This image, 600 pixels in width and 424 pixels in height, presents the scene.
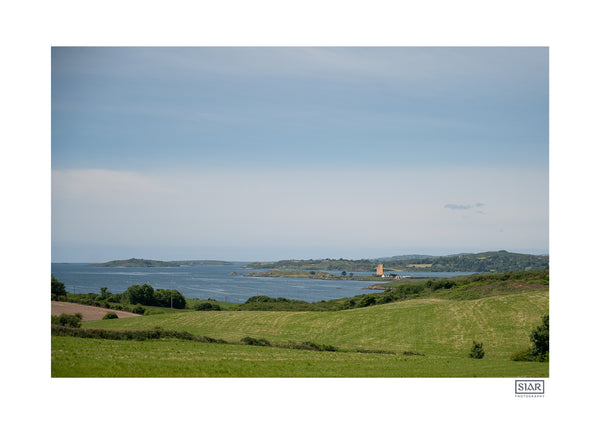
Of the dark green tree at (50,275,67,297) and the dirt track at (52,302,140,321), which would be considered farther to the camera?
the dirt track at (52,302,140,321)

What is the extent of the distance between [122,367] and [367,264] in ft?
83.0

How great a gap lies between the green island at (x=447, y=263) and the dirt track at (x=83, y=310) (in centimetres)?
839

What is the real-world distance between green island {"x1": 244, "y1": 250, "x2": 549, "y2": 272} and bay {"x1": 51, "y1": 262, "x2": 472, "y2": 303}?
1.02 metres

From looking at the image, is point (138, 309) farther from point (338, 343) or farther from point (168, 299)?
point (338, 343)

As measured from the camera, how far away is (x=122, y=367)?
987 centimetres

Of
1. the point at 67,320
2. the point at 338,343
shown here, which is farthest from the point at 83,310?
the point at 338,343

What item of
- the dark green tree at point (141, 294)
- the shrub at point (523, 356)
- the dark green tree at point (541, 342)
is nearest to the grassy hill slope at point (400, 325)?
the shrub at point (523, 356)

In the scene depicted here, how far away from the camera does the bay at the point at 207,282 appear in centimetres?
1892

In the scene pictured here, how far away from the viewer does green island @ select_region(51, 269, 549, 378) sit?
34.6ft

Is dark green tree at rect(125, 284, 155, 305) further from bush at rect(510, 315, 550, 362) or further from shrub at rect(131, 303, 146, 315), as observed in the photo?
bush at rect(510, 315, 550, 362)

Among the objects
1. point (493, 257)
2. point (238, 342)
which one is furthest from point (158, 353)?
point (493, 257)

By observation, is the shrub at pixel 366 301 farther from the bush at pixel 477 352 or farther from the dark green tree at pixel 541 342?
the dark green tree at pixel 541 342

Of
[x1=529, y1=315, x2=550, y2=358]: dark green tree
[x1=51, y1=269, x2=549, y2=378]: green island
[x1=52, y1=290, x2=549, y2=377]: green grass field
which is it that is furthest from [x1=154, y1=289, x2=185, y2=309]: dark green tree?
[x1=529, y1=315, x2=550, y2=358]: dark green tree
